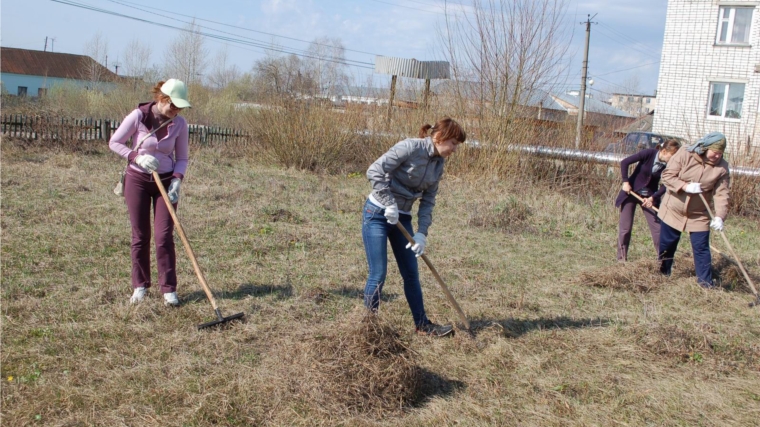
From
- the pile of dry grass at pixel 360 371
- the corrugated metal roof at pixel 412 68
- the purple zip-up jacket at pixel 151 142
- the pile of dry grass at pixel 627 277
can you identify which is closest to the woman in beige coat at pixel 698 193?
the pile of dry grass at pixel 627 277

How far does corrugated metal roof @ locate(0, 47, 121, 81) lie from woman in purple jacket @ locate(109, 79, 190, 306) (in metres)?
54.0

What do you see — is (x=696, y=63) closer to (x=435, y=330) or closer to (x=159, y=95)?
(x=435, y=330)

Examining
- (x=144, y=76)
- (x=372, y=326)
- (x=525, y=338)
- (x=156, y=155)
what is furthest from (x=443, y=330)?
(x=144, y=76)

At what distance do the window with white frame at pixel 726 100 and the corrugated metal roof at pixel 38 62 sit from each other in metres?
48.5

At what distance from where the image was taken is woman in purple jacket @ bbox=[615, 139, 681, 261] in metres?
6.39

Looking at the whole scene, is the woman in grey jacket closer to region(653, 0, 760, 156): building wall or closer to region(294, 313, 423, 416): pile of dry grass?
region(294, 313, 423, 416): pile of dry grass

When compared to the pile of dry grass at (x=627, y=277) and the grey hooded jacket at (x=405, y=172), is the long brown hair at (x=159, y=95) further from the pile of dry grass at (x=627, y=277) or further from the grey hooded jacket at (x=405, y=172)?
the pile of dry grass at (x=627, y=277)

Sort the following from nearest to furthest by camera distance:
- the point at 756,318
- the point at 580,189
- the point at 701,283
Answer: the point at 756,318
the point at 701,283
the point at 580,189

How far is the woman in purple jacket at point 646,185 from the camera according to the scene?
6395 millimetres

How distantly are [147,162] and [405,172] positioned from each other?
1782 millimetres

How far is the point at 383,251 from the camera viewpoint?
3887 mm

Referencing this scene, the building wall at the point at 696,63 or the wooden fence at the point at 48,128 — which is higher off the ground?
the building wall at the point at 696,63

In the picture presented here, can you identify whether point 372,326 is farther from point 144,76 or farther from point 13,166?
point 144,76

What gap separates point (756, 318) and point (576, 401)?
9.02ft
